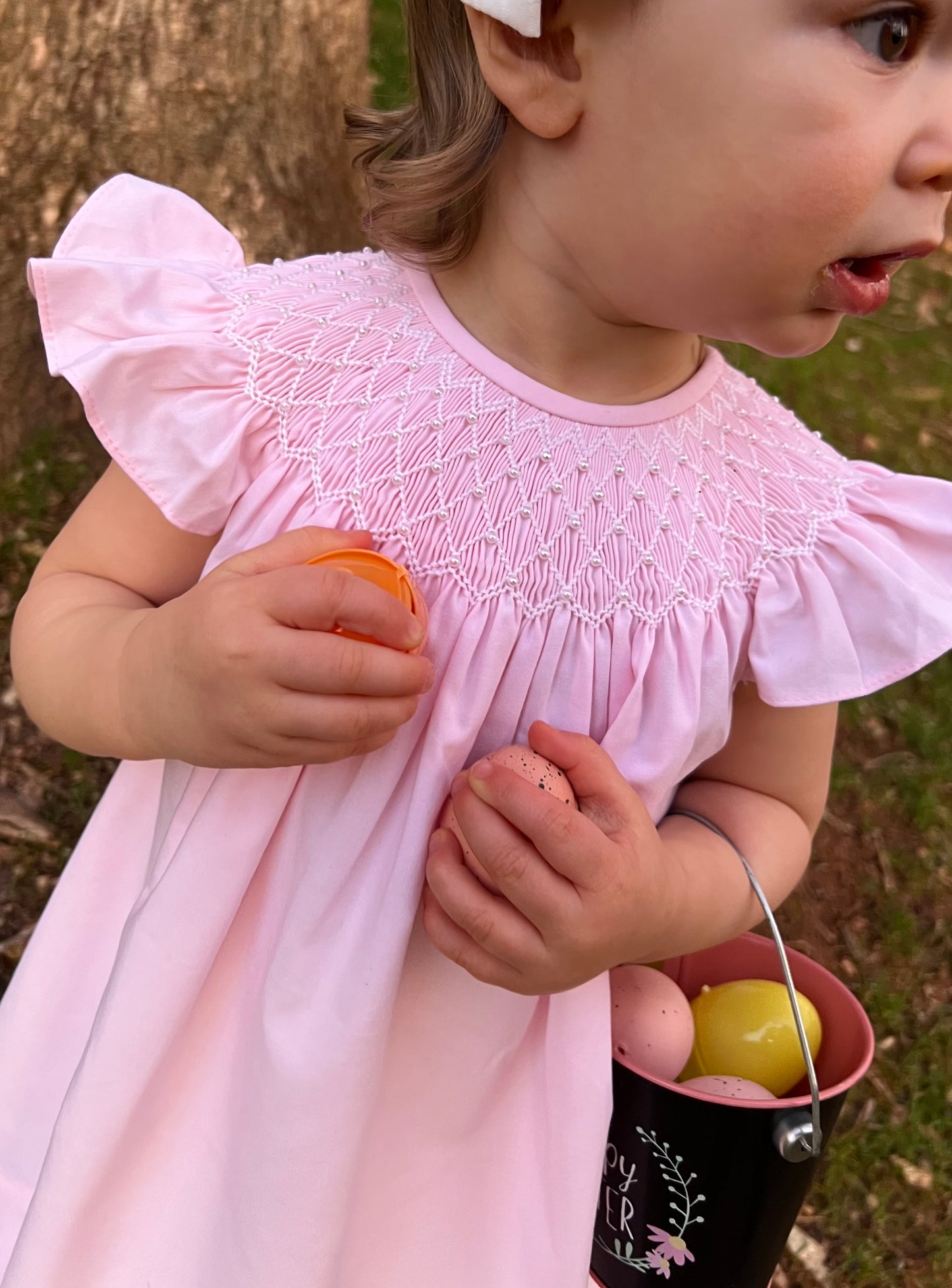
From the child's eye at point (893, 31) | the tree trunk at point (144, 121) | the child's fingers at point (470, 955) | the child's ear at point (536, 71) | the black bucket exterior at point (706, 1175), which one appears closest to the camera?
the child's eye at point (893, 31)

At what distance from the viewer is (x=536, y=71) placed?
35.0 inches

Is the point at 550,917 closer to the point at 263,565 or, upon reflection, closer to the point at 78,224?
the point at 263,565

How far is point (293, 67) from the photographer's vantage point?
6.30 feet

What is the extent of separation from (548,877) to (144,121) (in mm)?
1457

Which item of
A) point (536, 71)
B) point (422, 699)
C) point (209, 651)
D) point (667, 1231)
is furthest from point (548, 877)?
point (536, 71)

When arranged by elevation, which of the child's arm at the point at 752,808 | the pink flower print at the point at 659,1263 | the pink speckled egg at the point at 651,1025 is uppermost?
the child's arm at the point at 752,808

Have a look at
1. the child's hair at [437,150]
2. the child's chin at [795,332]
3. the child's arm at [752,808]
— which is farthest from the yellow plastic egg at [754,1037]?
the child's hair at [437,150]

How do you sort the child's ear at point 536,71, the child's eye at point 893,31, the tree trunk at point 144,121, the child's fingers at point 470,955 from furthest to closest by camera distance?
the tree trunk at point 144,121, the child's fingers at point 470,955, the child's ear at point 536,71, the child's eye at point 893,31

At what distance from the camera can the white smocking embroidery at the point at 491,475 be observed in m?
1.01

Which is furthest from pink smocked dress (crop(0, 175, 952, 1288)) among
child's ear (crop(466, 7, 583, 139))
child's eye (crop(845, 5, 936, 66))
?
child's eye (crop(845, 5, 936, 66))

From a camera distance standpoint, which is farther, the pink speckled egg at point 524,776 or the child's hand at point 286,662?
the pink speckled egg at point 524,776

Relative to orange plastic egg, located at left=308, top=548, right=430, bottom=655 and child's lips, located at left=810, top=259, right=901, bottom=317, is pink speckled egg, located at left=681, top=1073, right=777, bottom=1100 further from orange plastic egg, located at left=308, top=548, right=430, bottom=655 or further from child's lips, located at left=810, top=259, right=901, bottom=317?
child's lips, located at left=810, top=259, right=901, bottom=317

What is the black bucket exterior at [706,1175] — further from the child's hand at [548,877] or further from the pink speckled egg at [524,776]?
the pink speckled egg at [524,776]

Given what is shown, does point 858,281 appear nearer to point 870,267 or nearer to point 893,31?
point 870,267
